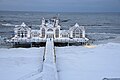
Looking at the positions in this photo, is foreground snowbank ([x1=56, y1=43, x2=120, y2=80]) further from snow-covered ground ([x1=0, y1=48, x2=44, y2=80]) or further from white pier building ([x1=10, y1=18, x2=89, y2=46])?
white pier building ([x1=10, y1=18, x2=89, y2=46])

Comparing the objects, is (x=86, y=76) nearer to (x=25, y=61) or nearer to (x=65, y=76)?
(x=65, y=76)

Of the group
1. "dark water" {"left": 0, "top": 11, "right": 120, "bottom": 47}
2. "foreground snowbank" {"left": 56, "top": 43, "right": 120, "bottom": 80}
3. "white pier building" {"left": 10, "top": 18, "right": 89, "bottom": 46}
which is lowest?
"foreground snowbank" {"left": 56, "top": 43, "right": 120, "bottom": 80}

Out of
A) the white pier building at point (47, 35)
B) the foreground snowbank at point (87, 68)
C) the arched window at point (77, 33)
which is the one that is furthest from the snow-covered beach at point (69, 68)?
the arched window at point (77, 33)

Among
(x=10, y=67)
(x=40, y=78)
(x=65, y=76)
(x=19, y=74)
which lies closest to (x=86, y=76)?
(x=65, y=76)

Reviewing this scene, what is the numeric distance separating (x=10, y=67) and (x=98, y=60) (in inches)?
265

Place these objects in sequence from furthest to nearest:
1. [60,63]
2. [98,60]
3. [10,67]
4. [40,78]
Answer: [98,60]
[60,63]
[10,67]
[40,78]

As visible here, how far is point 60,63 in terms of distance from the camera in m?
15.9

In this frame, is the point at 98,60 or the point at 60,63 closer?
the point at 60,63

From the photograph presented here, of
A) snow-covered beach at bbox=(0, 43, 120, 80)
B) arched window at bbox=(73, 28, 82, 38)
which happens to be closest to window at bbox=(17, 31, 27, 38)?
arched window at bbox=(73, 28, 82, 38)

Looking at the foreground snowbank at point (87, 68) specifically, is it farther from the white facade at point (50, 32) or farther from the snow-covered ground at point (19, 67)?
the white facade at point (50, 32)

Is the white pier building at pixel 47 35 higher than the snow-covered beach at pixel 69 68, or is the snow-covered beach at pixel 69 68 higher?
the white pier building at pixel 47 35

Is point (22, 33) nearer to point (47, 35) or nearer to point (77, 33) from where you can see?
point (47, 35)

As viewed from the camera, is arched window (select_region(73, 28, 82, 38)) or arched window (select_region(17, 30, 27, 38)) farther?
arched window (select_region(73, 28, 82, 38))

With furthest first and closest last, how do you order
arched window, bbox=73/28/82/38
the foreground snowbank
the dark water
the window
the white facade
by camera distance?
1. the dark water
2. arched window, bbox=73/28/82/38
3. the window
4. the white facade
5. the foreground snowbank
